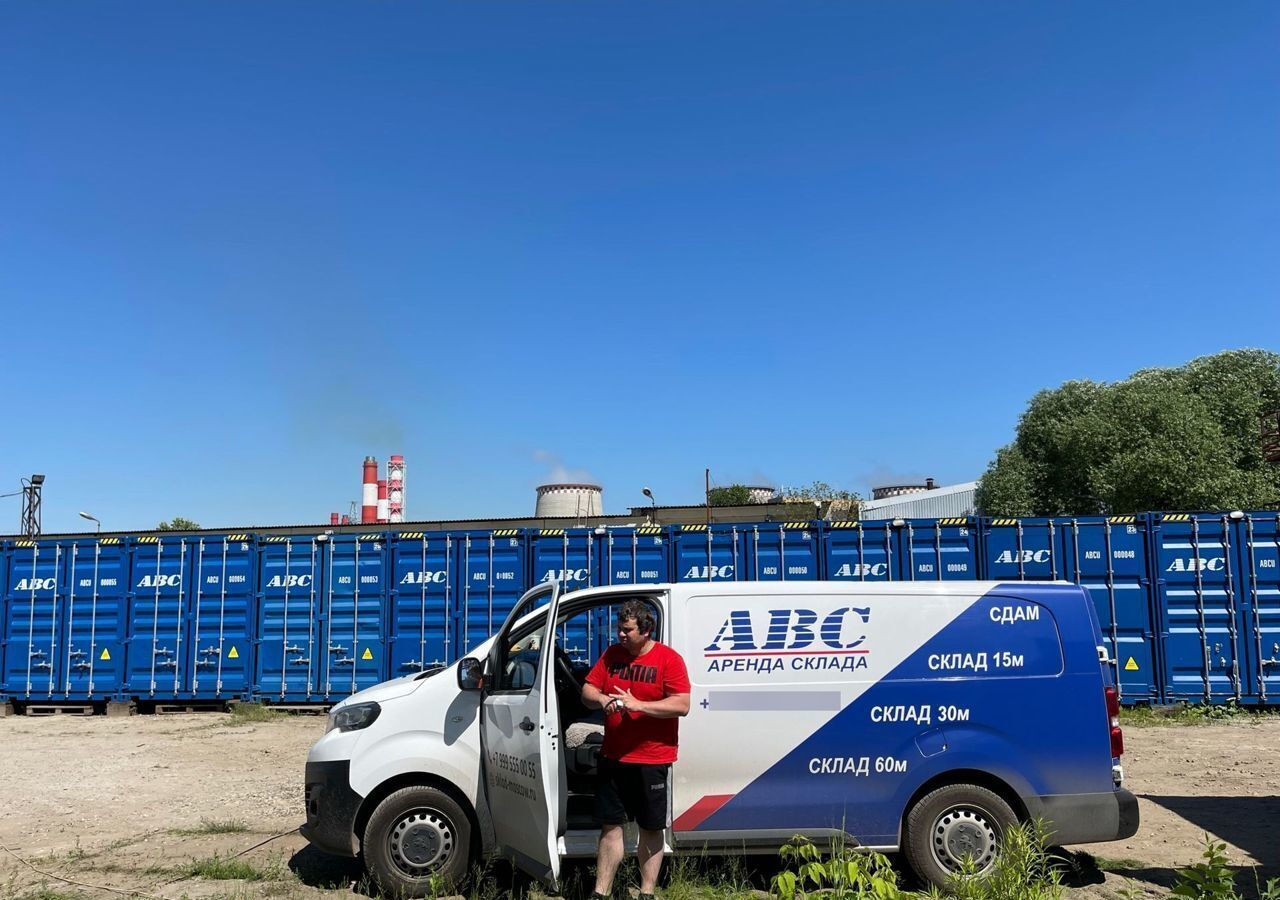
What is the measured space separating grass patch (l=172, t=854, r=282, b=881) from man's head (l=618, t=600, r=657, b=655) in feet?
10.1

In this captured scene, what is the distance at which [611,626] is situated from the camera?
11.8 m

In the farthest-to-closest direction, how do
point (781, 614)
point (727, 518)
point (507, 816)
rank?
point (727, 518) → point (781, 614) → point (507, 816)

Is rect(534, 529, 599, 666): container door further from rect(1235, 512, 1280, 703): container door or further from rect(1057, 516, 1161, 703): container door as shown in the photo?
rect(1235, 512, 1280, 703): container door

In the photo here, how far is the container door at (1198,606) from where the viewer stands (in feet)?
40.8

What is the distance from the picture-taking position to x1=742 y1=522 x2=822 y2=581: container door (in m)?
13.4

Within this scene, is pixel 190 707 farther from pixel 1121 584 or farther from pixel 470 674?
pixel 1121 584

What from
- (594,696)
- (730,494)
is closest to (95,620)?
(594,696)

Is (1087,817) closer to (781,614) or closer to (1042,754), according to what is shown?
(1042,754)

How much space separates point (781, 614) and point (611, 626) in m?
6.53

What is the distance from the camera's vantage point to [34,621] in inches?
578

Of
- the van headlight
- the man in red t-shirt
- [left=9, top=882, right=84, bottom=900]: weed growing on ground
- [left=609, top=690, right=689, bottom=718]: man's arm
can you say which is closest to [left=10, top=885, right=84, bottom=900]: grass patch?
[left=9, top=882, right=84, bottom=900]: weed growing on ground

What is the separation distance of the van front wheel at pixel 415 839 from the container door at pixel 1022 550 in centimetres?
968

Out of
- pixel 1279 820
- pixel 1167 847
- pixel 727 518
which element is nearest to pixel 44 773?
pixel 1167 847

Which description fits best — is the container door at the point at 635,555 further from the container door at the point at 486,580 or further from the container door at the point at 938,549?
the container door at the point at 938,549
